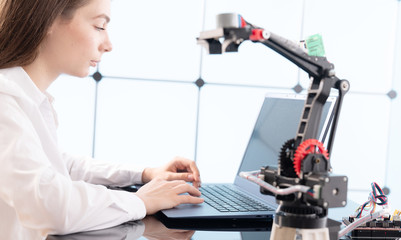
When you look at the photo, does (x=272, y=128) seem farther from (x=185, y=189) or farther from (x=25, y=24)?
(x=25, y=24)

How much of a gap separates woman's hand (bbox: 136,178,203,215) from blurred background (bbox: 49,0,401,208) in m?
1.20

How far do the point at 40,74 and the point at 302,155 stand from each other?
2.12 feet

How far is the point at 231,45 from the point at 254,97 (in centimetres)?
165

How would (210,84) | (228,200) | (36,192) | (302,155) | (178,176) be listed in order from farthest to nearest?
(210,84) < (178,176) < (228,200) < (36,192) < (302,155)

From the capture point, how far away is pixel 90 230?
777 mm

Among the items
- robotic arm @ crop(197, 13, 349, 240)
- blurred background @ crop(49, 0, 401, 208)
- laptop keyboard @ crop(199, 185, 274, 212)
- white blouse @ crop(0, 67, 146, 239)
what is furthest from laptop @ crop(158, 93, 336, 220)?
blurred background @ crop(49, 0, 401, 208)

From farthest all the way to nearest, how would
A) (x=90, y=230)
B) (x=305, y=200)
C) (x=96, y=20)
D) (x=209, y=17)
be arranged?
(x=209, y=17) → (x=96, y=20) → (x=90, y=230) → (x=305, y=200)

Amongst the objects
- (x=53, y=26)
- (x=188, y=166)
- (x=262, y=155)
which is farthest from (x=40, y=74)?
(x=262, y=155)

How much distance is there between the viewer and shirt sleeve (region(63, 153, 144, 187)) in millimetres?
1168

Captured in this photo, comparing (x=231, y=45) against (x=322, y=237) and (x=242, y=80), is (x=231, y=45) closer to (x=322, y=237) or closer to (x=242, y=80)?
(x=322, y=237)

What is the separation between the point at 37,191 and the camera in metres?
0.74

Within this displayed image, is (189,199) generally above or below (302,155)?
below

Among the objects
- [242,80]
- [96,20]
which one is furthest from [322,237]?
[242,80]

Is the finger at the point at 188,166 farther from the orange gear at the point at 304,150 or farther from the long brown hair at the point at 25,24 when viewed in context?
the orange gear at the point at 304,150
